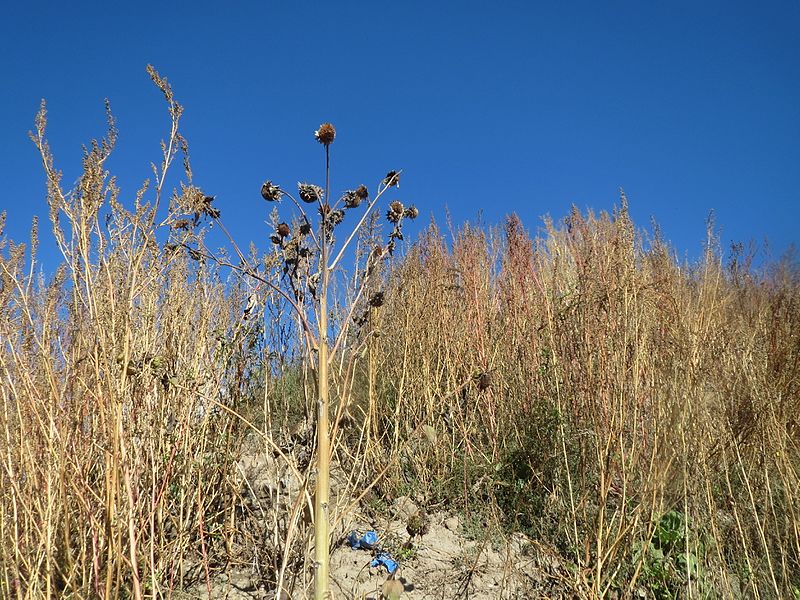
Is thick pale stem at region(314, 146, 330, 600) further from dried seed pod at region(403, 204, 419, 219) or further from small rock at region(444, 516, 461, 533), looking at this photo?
small rock at region(444, 516, 461, 533)

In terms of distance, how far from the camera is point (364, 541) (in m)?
2.45

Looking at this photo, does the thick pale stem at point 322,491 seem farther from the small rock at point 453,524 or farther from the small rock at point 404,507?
the small rock at point 453,524

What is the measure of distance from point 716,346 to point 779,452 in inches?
31.9

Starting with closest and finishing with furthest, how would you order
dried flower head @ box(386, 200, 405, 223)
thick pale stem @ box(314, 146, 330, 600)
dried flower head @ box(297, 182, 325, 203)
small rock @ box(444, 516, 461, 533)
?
thick pale stem @ box(314, 146, 330, 600) → dried flower head @ box(297, 182, 325, 203) → dried flower head @ box(386, 200, 405, 223) → small rock @ box(444, 516, 461, 533)

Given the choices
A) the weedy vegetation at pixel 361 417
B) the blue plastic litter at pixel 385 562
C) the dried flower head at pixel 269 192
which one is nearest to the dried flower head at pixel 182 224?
the weedy vegetation at pixel 361 417

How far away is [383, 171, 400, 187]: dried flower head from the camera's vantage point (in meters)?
1.49

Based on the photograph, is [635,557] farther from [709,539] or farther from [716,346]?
[716,346]

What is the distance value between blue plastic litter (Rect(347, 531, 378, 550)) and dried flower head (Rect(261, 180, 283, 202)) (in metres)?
1.79

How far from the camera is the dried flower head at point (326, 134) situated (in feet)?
4.30

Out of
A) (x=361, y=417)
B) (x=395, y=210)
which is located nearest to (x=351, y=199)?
(x=395, y=210)

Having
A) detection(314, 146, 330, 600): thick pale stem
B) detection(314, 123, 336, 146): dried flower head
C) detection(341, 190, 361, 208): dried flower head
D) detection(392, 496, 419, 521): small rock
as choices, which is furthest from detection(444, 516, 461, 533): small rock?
detection(314, 123, 336, 146): dried flower head

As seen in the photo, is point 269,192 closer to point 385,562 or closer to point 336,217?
point 336,217

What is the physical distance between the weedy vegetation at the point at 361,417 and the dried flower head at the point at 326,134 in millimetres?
10

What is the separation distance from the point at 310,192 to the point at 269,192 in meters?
0.14
